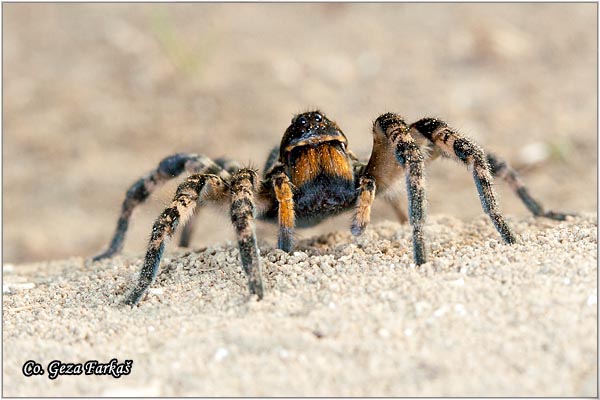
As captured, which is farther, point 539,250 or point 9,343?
point 539,250

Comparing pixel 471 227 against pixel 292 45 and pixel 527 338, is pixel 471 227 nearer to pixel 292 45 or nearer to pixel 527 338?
pixel 527 338

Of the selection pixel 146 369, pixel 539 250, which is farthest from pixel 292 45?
pixel 146 369

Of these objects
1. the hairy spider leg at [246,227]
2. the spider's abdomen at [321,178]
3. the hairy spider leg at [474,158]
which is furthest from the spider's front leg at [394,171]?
the hairy spider leg at [246,227]

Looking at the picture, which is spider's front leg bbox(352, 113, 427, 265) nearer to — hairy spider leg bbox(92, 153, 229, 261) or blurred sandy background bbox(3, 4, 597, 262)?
hairy spider leg bbox(92, 153, 229, 261)

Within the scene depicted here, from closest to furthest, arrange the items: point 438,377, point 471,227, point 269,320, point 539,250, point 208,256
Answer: point 438,377, point 269,320, point 539,250, point 208,256, point 471,227

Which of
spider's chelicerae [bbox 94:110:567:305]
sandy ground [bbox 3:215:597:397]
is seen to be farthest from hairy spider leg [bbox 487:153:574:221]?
sandy ground [bbox 3:215:597:397]

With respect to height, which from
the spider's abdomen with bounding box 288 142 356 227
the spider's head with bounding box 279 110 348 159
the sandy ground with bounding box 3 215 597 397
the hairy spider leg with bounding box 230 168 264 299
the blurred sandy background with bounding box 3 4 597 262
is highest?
the blurred sandy background with bounding box 3 4 597 262
